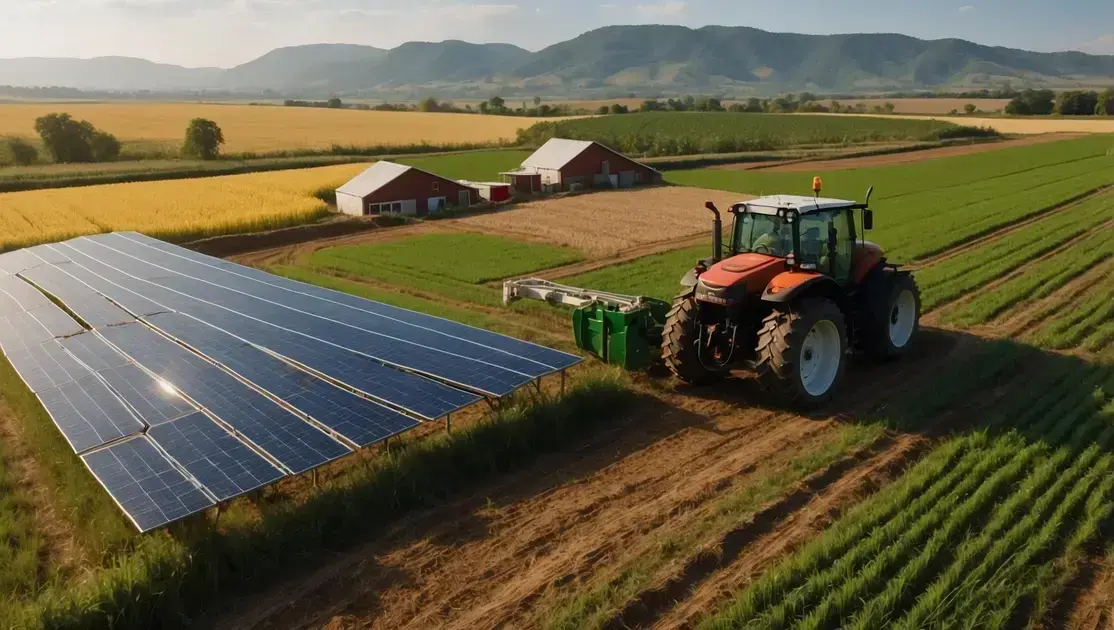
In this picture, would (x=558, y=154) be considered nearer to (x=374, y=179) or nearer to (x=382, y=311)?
(x=374, y=179)

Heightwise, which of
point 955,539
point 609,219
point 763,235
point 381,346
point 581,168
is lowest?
point 609,219

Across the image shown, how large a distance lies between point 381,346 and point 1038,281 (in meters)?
15.2

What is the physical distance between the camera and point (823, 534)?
24.1 ft

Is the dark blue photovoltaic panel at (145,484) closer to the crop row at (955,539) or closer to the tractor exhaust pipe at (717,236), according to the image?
the crop row at (955,539)

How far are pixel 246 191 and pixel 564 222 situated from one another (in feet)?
54.9

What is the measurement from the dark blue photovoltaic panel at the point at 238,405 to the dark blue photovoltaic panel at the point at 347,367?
3.54 feet

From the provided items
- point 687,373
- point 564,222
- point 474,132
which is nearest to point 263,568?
point 687,373

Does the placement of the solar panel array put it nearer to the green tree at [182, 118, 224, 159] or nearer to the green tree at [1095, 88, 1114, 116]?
the green tree at [182, 118, 224, 159]

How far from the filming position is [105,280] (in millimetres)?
18484

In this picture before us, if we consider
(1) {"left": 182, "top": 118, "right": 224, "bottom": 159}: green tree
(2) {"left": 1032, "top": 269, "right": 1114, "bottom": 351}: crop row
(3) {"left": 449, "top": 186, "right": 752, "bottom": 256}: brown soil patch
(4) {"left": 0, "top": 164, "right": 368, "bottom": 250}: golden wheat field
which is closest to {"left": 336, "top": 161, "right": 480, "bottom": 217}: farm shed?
(4) {"left": 0, "top": 164, "right": 368, "bottom": 250}: golden wheat field

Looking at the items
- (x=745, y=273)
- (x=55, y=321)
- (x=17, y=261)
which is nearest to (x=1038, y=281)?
(x=745, y=273)

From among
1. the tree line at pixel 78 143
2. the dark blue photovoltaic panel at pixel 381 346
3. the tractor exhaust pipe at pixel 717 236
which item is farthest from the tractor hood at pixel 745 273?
the tree line at pixel 78 143

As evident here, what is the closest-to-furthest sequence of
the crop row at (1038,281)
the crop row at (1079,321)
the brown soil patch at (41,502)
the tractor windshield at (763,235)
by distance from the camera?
the brown soil patch at (41,502)
the tractor windshield at (763,235)
the crop row at (1079,321)
the crop row at (1038,281)

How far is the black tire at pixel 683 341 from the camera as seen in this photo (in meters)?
11.2
